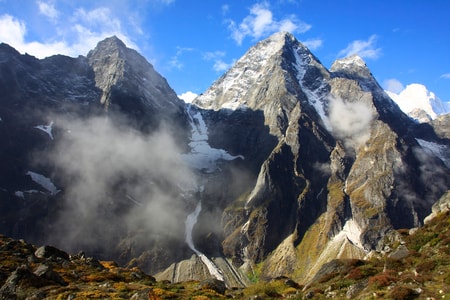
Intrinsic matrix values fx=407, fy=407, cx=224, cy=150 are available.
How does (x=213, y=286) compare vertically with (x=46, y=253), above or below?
below

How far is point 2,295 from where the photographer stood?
40250 mm

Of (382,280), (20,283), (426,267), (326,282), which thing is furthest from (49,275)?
(426,267)

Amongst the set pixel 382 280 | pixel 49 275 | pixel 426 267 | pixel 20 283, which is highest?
pixel 49 275

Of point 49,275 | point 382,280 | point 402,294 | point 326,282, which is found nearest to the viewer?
point 402,294

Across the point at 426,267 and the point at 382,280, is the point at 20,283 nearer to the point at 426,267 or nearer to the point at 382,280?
the point at 382,280

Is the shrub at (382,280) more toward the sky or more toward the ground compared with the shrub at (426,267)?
more toward the ground

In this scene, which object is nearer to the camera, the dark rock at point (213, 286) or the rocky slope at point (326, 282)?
the rocky slope at point (326, 282)

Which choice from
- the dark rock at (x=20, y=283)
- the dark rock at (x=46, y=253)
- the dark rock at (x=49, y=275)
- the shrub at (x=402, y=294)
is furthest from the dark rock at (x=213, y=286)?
the dark rock at (x=46, y=253)

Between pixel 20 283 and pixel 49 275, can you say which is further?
pixel 49 275

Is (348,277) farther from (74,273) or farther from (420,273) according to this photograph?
(74,273)

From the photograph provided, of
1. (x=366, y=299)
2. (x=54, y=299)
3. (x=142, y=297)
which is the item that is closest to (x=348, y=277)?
(x=366, y=299)

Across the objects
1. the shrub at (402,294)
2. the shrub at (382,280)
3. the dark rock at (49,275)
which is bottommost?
the shrub at (402,294)

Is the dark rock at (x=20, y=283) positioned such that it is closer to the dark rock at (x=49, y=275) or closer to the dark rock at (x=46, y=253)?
the dark rock at (x=49, y=275)

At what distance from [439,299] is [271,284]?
26551 mm
